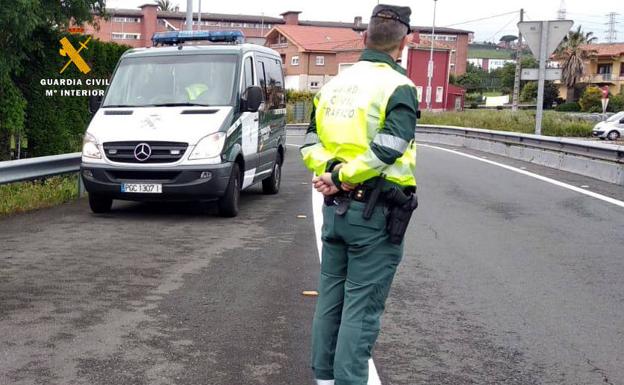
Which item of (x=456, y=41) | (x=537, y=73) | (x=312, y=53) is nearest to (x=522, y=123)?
(x=537, y=73)

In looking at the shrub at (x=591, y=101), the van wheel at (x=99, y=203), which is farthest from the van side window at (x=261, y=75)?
the shrub at (x=591, y=101)

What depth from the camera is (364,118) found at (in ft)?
11.9

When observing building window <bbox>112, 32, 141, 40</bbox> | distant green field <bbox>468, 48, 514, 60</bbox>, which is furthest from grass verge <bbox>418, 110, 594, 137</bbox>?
distant green field <bbox>468, 48, 514, 60</bbox>

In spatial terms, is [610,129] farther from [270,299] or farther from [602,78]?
[602,78]

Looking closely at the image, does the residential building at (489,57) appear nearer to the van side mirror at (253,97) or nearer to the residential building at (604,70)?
the residential building at (604,70)

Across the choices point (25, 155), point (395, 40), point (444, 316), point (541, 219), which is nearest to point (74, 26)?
point (25, 155)

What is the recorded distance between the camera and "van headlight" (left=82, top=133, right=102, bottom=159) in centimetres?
983

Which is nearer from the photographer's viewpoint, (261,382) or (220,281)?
(261,382)

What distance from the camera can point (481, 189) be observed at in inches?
541

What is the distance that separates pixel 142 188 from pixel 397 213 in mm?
6546

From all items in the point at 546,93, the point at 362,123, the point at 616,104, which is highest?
the point at 546,93

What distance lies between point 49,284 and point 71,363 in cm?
204

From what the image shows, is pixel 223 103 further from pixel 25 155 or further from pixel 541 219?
pixel 25 155

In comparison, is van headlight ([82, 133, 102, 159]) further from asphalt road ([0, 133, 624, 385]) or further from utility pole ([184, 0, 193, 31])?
utility pole ([184, 0, 193, 31])
